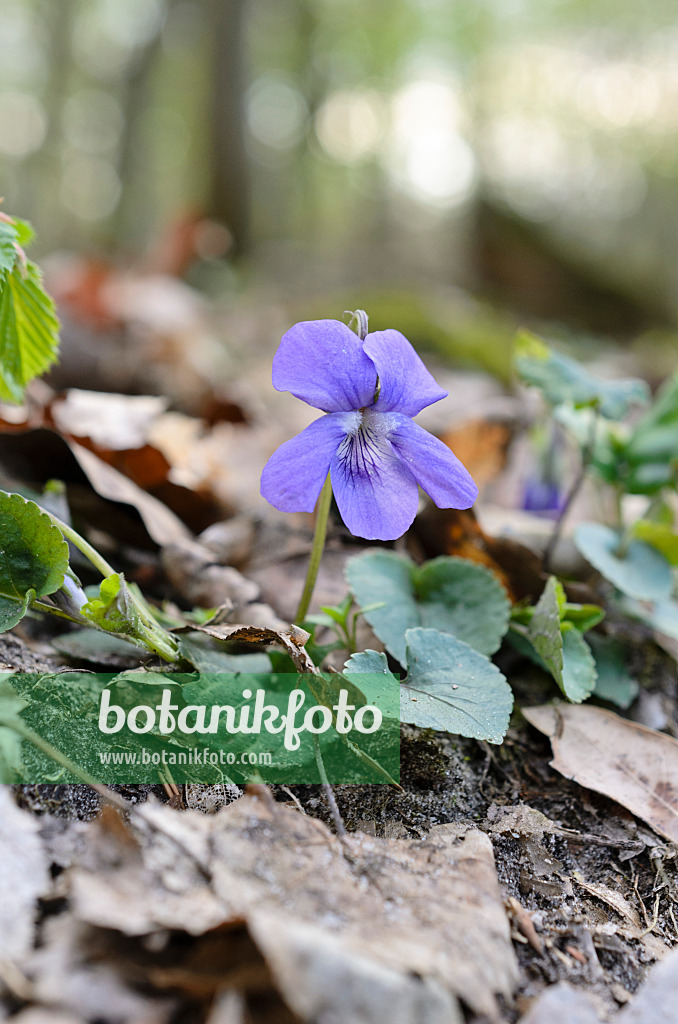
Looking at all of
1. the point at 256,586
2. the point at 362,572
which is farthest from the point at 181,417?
the point at 362,572

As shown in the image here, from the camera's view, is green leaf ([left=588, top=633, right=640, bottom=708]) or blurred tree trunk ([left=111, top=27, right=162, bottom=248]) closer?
green leaf ([left=588, top=633, right=640, bottom=708])

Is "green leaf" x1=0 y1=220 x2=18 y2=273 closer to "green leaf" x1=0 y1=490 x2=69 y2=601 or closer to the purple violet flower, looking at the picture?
"green leaf" x1=0 y1=490 x2=69 y2=601

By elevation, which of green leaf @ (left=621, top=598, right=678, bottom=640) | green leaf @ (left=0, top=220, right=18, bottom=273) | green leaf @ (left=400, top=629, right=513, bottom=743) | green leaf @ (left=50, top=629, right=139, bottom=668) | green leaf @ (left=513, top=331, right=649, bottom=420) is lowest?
green leaf @ (left=50, top=629, right=139, bottom=668)

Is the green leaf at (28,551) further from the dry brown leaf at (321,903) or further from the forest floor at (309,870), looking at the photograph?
the dry brown leaf at (321,903)

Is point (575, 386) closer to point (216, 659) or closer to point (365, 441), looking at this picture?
A: point (365, 441)

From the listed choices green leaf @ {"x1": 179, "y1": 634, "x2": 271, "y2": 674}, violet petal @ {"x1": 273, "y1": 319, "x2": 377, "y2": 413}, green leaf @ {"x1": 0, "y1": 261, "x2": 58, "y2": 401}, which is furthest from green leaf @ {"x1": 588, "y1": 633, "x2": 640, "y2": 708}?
green leaf @ {"x1": 0, "y1": 261, "x2": 58, "y2": 401}

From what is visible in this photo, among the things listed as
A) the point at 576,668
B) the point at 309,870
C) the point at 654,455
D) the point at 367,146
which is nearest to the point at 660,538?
Answer: the point at 654,455
